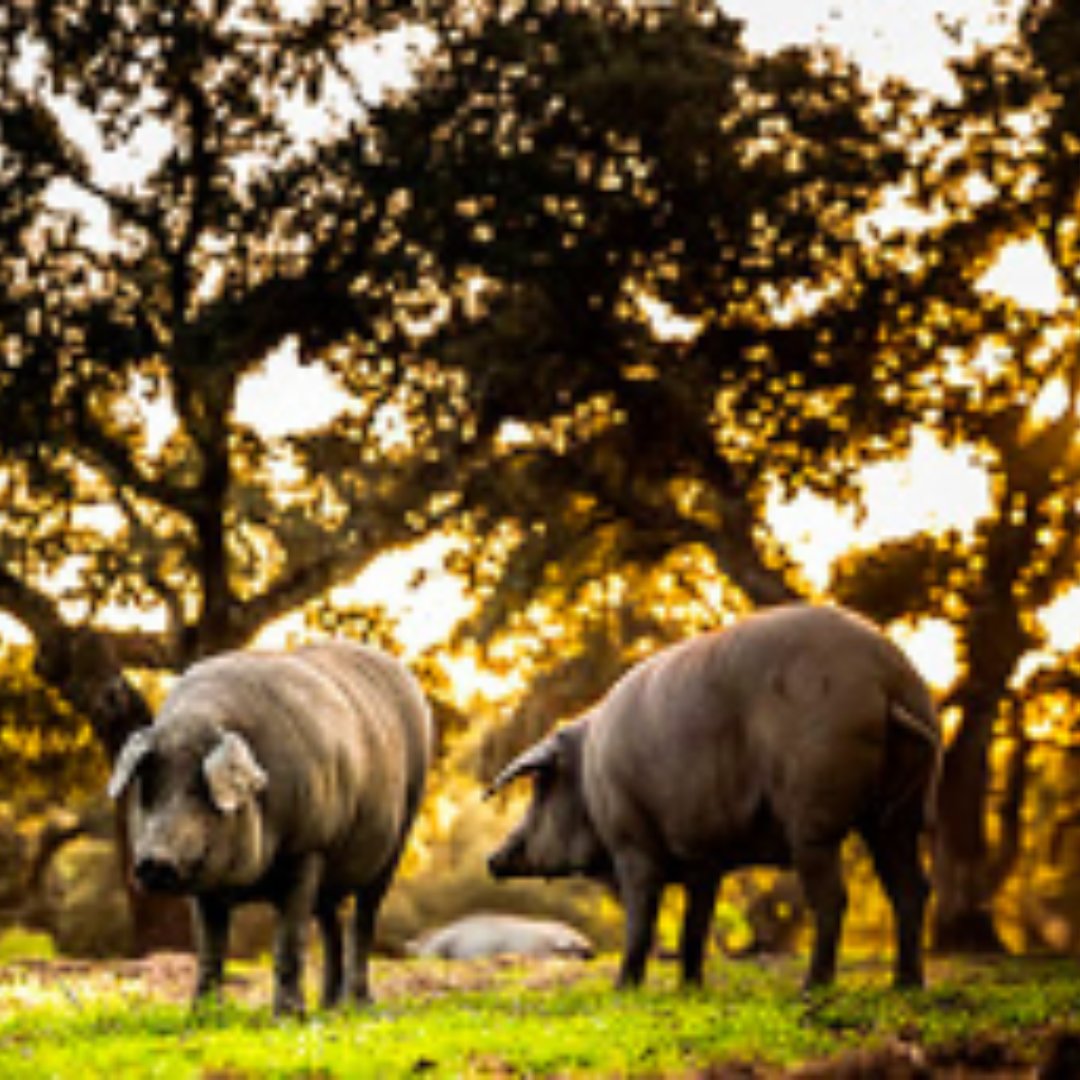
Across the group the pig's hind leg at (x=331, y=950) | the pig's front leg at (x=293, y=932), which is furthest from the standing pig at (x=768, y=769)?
the pig's front leg at (x=293, y=932)

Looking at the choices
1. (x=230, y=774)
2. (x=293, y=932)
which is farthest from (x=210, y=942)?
(x=230, y=774)

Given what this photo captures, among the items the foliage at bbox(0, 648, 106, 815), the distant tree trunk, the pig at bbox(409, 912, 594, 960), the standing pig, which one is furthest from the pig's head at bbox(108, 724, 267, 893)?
the foliage at bbox(0, 648, 106, 815)

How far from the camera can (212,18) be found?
1025 inches

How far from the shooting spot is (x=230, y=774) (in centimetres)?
1078

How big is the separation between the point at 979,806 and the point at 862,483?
4880mm

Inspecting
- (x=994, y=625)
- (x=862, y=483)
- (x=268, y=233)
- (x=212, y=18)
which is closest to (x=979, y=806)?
(x=994, y=625)

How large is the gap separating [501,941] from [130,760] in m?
20.4

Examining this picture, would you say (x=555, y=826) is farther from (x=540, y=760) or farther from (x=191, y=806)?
(x=191, y=806)

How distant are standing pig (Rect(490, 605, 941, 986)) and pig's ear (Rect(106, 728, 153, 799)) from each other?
14.0 feet

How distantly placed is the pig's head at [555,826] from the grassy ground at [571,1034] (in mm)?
1422

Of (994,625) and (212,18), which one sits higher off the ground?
(212,18)

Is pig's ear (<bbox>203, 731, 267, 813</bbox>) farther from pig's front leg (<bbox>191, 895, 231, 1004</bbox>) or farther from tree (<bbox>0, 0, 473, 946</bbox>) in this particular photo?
tree (<bbox>0, 0, 473, 946</bbox>)

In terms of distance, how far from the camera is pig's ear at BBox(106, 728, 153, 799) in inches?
419

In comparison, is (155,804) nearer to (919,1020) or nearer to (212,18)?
→ (919,1020)
